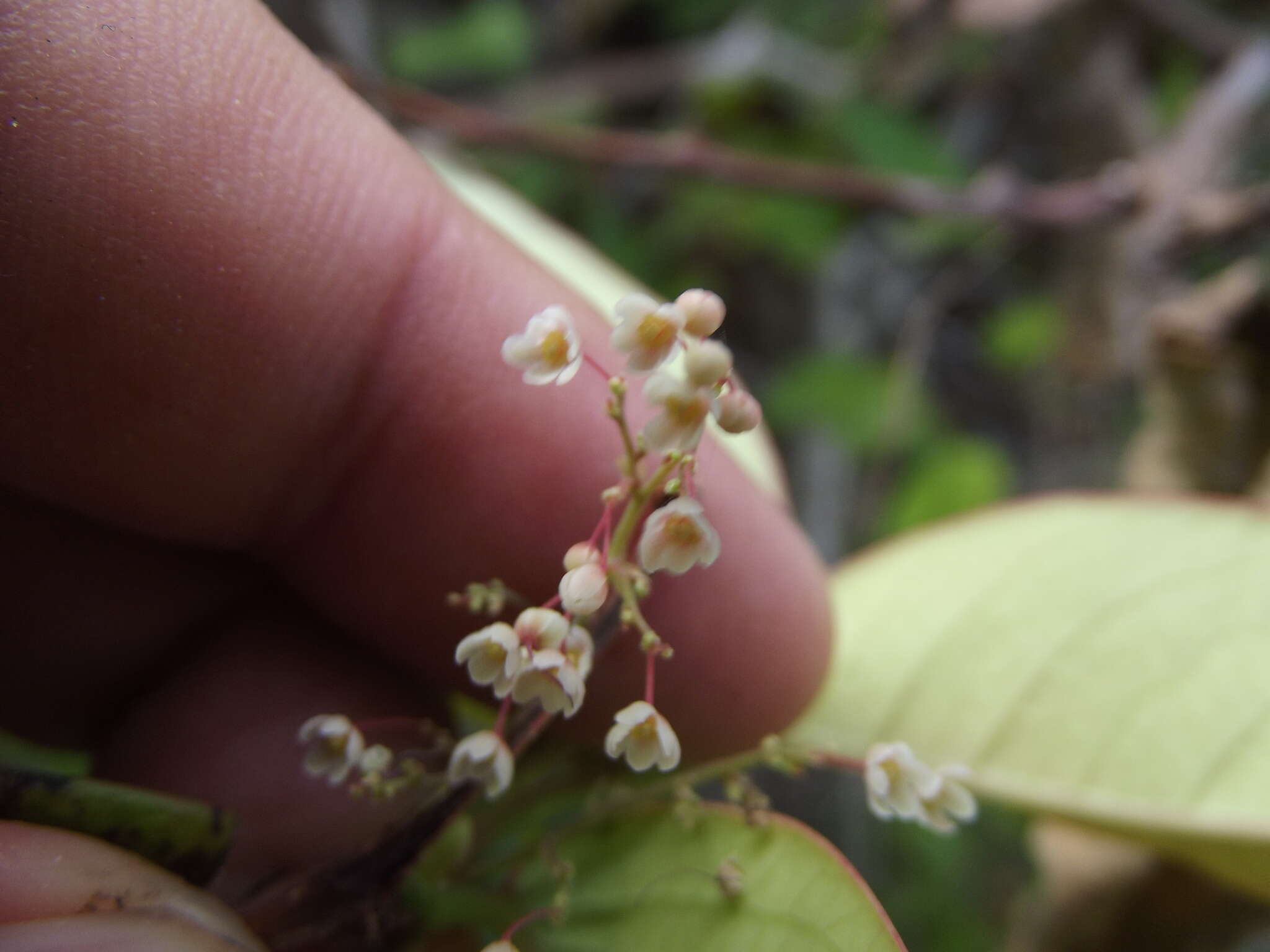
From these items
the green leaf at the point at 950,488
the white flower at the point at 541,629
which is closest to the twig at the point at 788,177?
the green leaf at the point at 950,488

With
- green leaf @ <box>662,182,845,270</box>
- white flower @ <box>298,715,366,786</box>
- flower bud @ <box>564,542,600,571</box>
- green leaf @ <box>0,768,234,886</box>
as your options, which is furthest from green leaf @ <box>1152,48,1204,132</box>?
green leaf @ <box>0,768,234,886</box>

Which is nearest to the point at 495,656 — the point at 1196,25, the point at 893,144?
the point at 893,144

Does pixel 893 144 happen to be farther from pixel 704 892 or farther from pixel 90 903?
pixel 90 903

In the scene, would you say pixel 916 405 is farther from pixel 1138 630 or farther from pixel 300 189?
→ pixel 300 189

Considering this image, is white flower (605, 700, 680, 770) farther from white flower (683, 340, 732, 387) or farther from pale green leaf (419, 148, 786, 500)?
pale green leaf (419, 148, 786, 500)

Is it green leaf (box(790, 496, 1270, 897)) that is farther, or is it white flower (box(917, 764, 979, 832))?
green leaf (box(790, 496, 1270, 897))

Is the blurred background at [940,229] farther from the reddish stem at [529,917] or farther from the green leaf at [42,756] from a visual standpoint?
the green leaf at [42,756]
